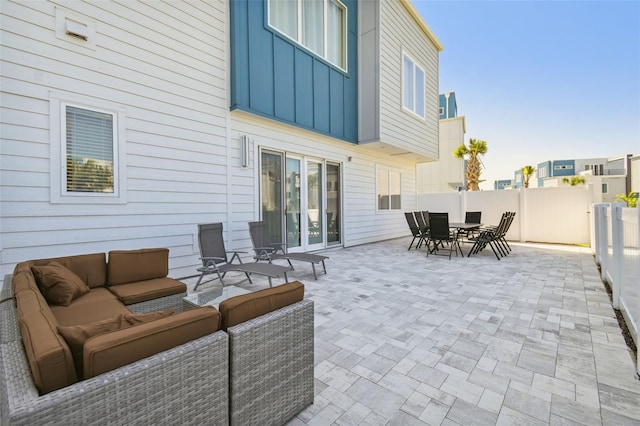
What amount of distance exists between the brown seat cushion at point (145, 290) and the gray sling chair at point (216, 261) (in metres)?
0.94

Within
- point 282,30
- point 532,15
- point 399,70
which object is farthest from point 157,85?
point 532,15

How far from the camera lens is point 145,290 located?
9.54ft

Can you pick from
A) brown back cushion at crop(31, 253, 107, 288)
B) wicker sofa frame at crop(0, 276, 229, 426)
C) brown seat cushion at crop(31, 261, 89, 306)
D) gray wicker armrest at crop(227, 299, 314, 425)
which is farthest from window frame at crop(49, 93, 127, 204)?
gray wicker armrest at crop(227, 299, 314, 425)

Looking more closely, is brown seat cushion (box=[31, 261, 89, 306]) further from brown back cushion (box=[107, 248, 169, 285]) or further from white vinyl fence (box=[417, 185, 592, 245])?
white vinyl fence (box=[417, 185, 592, 245])

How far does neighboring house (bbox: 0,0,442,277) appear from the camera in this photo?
3.49 metres

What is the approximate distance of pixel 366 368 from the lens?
223 centimetres

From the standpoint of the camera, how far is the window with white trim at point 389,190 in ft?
31.7

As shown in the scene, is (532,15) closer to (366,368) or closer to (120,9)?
(120,9)

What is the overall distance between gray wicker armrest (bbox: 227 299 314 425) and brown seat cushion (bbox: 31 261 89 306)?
2.09 meters

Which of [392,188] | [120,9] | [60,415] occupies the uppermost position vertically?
[120,9]

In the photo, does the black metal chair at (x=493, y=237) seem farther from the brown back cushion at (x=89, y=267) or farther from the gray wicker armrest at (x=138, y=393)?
the brown back cushion at (x=89, y=267)

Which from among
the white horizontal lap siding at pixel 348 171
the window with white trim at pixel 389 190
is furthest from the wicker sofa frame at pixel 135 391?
the window with white trim at pixel 389 190

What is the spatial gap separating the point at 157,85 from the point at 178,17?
127 cm

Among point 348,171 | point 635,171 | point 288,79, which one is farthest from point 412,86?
point 635,171
